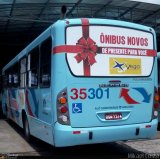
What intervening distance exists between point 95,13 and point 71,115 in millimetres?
14363

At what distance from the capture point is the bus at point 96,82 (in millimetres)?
7648

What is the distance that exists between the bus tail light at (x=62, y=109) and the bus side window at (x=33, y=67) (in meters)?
1.76

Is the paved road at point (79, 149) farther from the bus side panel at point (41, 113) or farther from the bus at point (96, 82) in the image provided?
the bus at point (96, 82)

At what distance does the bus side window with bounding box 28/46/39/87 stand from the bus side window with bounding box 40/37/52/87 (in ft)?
1.63

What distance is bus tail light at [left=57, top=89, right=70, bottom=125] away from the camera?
759 centimetres

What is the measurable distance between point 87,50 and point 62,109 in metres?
1.34

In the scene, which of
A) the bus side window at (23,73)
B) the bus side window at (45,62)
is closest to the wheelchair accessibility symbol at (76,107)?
the bus side window at (45,62)

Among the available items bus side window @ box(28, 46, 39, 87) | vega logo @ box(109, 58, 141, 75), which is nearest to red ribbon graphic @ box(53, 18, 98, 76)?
vega logo @ box(109, 58, 141, 75)

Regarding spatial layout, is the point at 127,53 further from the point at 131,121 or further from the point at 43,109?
the point at 43,109

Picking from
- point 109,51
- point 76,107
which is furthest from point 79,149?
point 109,51

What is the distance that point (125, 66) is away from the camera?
8203 mm

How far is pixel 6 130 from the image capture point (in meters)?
13.9

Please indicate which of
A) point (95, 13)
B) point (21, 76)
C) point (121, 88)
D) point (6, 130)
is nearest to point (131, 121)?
point (121, 88)

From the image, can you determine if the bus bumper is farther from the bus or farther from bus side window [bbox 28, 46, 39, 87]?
bus side window [bbox 28, 46, 39, 87]
